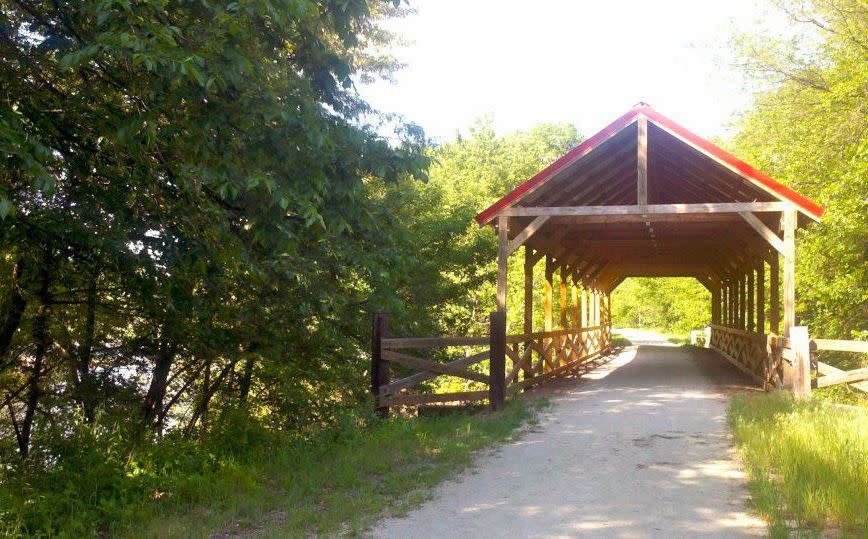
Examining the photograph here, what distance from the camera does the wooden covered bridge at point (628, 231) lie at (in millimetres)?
10453

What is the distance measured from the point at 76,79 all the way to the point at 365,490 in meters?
4.20

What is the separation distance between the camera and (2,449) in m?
7.47

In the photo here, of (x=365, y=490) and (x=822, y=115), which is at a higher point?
(x=822, y=115)

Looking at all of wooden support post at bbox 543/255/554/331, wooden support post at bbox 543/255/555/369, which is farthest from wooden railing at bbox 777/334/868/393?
wooden support post at bbox 543/255/554/331

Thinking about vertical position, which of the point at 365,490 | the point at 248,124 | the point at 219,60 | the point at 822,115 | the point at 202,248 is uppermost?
the point at 822,115

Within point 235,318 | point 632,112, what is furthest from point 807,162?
point 235,318

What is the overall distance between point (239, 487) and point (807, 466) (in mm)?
4303

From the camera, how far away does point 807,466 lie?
5684mm

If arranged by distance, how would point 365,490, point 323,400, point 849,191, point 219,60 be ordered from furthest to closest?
point 849,191, point 323,400, point 365,490, point 219,60

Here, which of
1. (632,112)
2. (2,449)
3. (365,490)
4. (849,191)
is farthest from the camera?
(849,191)

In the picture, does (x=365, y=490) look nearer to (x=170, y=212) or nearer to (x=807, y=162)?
(x=170, y=212)

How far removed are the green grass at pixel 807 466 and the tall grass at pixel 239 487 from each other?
8.06 ft

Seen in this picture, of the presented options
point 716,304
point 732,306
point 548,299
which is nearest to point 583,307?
point 732,306

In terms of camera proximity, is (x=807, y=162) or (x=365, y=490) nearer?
(x=365, y=490)
